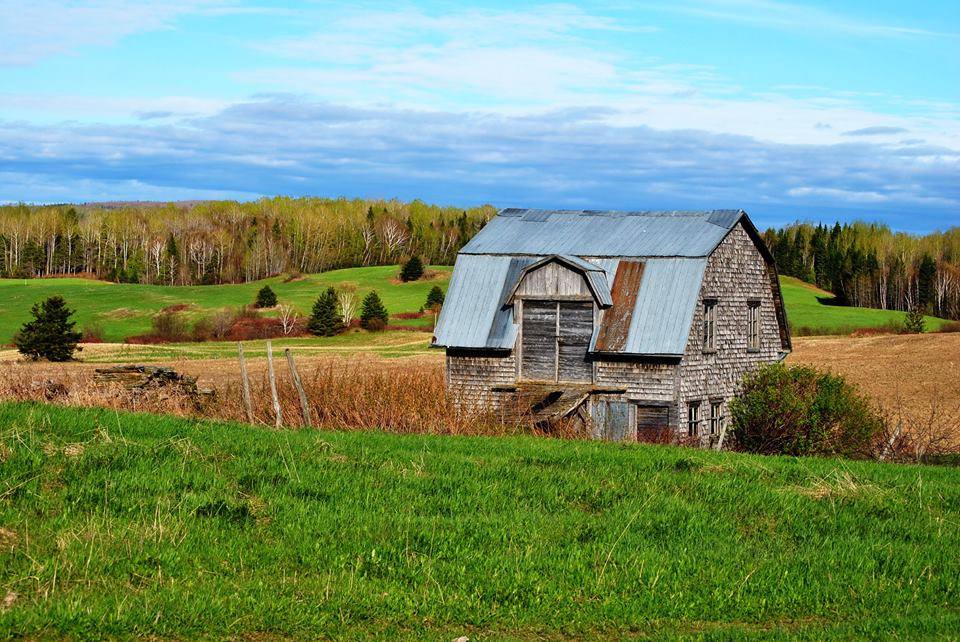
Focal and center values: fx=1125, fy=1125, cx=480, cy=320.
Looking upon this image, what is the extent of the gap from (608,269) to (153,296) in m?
78.7

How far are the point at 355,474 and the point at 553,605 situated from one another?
494 centimetres

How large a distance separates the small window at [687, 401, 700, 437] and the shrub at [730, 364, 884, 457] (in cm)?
129

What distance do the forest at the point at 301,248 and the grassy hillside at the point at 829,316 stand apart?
1612 cm

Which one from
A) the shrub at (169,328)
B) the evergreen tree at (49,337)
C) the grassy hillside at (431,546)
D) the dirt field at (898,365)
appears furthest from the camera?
the shrub at (169,328)

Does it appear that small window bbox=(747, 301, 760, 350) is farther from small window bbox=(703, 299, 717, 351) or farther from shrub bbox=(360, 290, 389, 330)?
shrub bbox=(360, 290, 389, 330)

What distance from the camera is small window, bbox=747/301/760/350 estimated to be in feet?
114

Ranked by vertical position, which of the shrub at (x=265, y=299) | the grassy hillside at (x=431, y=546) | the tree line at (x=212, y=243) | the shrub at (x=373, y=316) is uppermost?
the tree line at (x=212, y=243)

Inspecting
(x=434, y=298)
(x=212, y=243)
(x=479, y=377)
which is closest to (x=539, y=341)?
(x=479, y=377)

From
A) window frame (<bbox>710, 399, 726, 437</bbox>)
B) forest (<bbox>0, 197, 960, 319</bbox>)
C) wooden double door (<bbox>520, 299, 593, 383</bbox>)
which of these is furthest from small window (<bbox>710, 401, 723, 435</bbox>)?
forest (<bbox>0, 197, 960, 319</bbox>)

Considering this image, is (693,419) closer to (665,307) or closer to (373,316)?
(665,307)

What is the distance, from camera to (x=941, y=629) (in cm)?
1016

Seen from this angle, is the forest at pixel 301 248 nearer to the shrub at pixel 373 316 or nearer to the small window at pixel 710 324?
the shrub at pixel 373 316

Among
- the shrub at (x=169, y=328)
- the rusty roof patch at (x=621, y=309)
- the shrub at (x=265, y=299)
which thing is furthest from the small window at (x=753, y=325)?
the shrub at (x=265, y=299)

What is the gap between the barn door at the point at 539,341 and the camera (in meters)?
31.8
